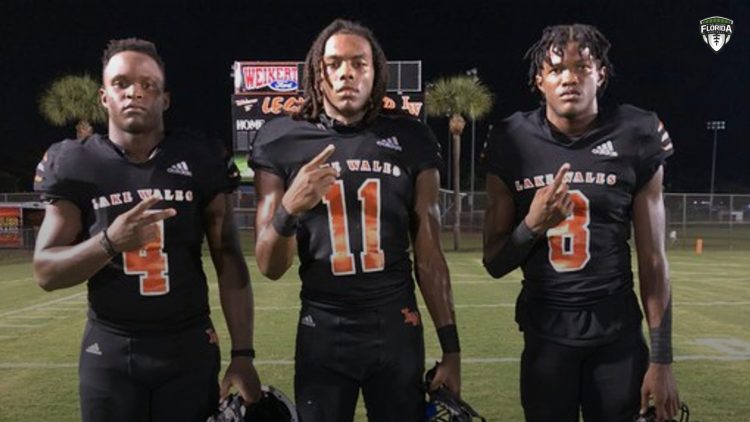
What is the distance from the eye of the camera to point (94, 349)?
279cm

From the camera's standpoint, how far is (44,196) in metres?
2.78

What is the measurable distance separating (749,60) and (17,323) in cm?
11030

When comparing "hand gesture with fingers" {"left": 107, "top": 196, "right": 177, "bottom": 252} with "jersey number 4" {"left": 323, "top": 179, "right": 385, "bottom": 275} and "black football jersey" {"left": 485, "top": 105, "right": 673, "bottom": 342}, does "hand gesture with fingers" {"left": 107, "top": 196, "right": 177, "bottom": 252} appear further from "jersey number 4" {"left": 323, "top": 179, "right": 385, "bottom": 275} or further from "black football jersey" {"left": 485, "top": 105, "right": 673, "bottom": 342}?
"black football jersey" {"left": 485, "top": 105, "right": 673, "bottom": 342}

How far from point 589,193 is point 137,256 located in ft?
6.32

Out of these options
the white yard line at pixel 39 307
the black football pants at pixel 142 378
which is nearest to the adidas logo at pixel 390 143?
the black football pants at pixel 142 378

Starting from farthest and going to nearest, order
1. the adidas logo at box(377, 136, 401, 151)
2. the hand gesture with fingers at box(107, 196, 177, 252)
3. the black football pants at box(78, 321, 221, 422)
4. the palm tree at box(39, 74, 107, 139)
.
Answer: the palm tree at box(39, 74, 107, 139)
the adidas logo at box(377, 136, 401, 151)
the black football pants at box(78, 321, 221, 422)
the hand gesture with fingers at box(107, 196, 177, 252)

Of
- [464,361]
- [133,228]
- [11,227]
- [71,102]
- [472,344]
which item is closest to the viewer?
[133,228]

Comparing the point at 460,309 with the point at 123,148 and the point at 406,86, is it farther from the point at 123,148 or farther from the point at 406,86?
the point at 406,86

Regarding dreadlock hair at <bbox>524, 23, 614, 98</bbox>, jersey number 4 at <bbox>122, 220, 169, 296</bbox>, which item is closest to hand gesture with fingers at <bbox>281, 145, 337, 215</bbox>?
jersey number 4 at <bbox>122, 220, 169, 296</bbox>

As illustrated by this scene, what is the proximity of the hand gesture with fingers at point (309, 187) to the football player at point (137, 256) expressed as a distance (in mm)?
462

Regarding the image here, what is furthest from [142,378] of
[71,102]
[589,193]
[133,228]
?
[71,102]

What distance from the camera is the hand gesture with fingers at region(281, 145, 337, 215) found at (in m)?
2.60

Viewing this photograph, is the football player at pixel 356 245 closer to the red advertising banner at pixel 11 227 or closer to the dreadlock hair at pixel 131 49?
the dreadlock hair at pixel 131 49

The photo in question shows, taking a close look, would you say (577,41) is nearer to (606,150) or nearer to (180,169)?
(606,150)
